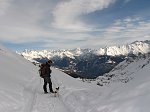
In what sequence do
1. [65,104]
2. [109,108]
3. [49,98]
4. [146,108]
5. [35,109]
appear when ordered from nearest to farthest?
[146,108]
[109,108]
[35,109]
[65,104]
[49,98]

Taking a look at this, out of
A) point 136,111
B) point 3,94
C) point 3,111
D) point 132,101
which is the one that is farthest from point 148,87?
point 3,94

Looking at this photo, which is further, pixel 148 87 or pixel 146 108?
pixel 148 87

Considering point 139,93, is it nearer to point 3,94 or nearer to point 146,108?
point 146,108

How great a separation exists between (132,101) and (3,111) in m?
6.69

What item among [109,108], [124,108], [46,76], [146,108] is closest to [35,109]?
[109,108]

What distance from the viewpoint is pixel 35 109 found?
1691cm

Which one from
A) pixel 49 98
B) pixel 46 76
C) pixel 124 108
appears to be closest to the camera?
pixel 124 108

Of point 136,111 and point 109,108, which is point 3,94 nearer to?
point 109,108

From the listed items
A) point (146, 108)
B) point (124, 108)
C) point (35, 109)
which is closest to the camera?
point (146, 108)

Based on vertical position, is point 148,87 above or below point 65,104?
above

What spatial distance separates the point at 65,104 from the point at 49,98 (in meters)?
2.96

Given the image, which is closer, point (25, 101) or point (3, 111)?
point (3, 111)

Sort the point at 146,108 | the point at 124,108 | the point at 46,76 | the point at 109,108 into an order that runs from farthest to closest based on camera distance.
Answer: the point at 46,76, the point at 109,108, the point at 124,108, the point at 146,108

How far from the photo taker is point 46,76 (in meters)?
25.1
